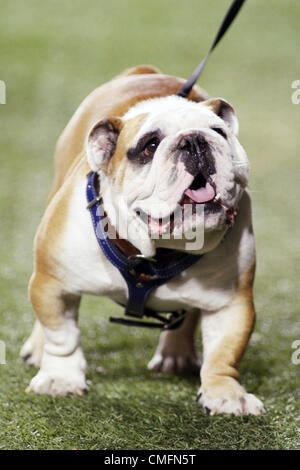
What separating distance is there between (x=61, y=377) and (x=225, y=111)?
3.29 ft

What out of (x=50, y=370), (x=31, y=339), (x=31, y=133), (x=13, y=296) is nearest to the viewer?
(x=50, y=370)

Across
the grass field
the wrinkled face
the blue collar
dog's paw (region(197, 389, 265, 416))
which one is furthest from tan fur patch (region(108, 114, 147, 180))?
dog's paw (region(197, 389, 265, 416))

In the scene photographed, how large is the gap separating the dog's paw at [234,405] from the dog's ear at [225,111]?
0.77 metres

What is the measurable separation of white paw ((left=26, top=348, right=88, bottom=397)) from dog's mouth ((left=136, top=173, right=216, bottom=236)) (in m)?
0.75

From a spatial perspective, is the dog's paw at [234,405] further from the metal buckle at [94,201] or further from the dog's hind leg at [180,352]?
the metal buckle at [94,201]

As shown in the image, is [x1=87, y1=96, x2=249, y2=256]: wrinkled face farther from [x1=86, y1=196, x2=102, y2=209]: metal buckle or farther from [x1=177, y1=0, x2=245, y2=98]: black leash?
[x1=177, y1=0, x2=245, y2=98]: black leash

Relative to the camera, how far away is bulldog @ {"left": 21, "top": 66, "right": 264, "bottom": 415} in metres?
1.80

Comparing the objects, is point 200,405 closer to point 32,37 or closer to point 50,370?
point 50,370

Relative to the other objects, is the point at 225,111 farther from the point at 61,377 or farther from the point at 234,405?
the point at 61,377

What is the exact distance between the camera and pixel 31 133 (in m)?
6.63

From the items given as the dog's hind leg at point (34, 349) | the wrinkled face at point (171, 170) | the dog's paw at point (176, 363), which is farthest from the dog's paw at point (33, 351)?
the wrinkled face at point (171, 170)

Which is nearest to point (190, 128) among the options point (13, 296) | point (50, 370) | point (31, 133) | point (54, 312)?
point (54, 312)
